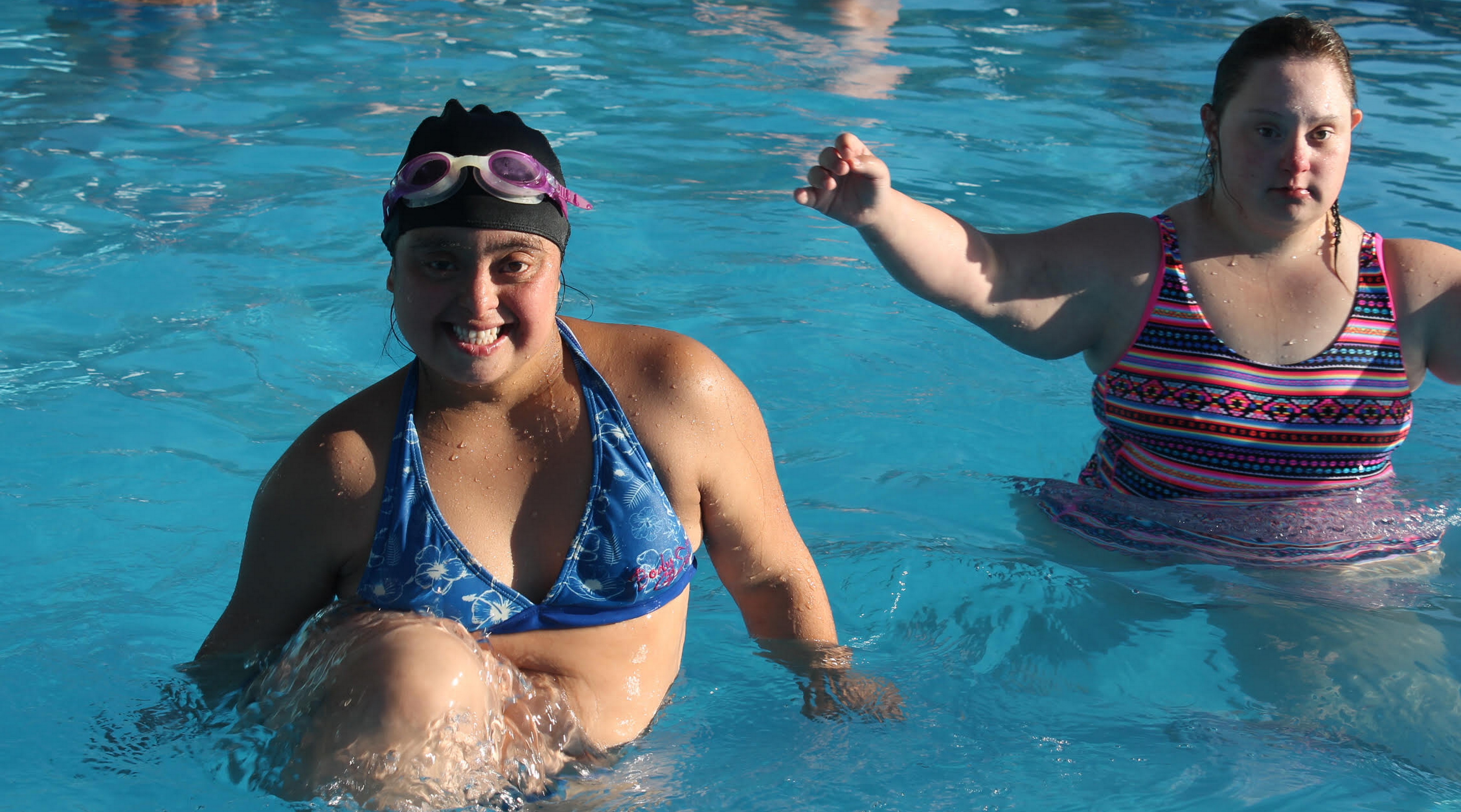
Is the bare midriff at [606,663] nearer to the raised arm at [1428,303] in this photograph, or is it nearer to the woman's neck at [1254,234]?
the woman's neck at [1254,234]

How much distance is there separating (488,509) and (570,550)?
0.19 meters

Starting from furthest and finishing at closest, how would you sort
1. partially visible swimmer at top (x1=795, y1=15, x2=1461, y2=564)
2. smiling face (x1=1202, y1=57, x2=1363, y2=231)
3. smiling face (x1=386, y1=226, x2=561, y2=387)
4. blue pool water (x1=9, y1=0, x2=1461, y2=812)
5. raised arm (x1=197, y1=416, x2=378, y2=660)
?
1. partially visible swimmer at top (x1=795, y1=15, x2=1461, y2=564)
2. smiling face (x1=1202, y1=57, x2=1363, y2=231)
3. blue pool water (x1=9, y1=0, x2=1461, y2=812)
4. raised arm (x1=197, y1=416, x2=378, y2=660)
5. smiling face (x1=386, y1=226, x2=561, y2=387)

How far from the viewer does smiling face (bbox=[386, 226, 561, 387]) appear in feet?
8.16

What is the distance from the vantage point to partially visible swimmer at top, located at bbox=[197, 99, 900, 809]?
8.18ft

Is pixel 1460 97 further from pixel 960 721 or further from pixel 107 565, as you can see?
pixel 107 565

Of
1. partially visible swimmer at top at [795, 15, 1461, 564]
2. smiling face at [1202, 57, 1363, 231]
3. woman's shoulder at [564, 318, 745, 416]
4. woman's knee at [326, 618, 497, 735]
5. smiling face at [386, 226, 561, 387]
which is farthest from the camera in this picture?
partially visible swimmer at top at [795, 15, 1461, 564]

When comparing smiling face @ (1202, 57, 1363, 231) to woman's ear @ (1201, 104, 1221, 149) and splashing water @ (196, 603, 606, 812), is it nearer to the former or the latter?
woman's ear @ (1201, 104, 1221, 149)

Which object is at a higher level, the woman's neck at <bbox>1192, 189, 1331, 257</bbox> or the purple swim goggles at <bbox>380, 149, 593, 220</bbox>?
the purple swim goggles at <bbox>380, 149, 593, 220</bbox>

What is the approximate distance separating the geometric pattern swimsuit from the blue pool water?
300mm

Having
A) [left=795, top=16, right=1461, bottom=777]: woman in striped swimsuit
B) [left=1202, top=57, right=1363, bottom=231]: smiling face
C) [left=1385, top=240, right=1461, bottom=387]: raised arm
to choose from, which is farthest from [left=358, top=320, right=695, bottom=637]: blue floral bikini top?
[left=1385, top=240, right=1461, bottom=387]: raised arm

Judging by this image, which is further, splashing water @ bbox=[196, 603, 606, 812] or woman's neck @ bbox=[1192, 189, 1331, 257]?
woman's neck @ bbox=[1192, 189, 1331, 257]

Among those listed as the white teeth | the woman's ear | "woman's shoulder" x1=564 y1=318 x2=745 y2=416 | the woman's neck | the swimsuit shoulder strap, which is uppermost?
the woman's ear

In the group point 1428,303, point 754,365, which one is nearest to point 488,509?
point 1428,303

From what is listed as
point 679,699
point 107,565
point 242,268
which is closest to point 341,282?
point 242,268
